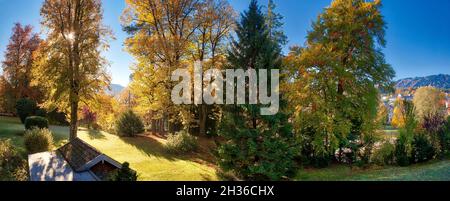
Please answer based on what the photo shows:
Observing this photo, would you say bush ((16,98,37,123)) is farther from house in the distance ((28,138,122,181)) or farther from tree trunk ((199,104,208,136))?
house in the distance ((28,138,122,181))

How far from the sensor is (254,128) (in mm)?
10359

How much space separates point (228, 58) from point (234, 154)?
350 cm

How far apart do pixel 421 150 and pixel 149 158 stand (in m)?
13.8

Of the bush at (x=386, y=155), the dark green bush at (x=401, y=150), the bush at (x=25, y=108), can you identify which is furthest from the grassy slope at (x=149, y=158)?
the dark green bush at (x=401, y=150)

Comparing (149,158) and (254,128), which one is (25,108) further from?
(254,128)

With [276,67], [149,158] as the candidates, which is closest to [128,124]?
[149,158]

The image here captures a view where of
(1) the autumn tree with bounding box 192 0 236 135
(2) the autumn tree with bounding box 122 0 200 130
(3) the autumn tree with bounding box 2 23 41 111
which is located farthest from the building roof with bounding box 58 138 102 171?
(1) the autumn tree with bounding box 192 0 236 135

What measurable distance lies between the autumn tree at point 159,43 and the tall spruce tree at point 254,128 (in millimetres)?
7524

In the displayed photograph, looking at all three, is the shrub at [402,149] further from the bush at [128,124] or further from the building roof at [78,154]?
the bush at [128,124]

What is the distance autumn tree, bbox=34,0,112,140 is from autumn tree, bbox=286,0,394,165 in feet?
33.2

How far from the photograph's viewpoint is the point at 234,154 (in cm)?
1039

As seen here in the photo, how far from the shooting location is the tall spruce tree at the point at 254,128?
9953 mm
